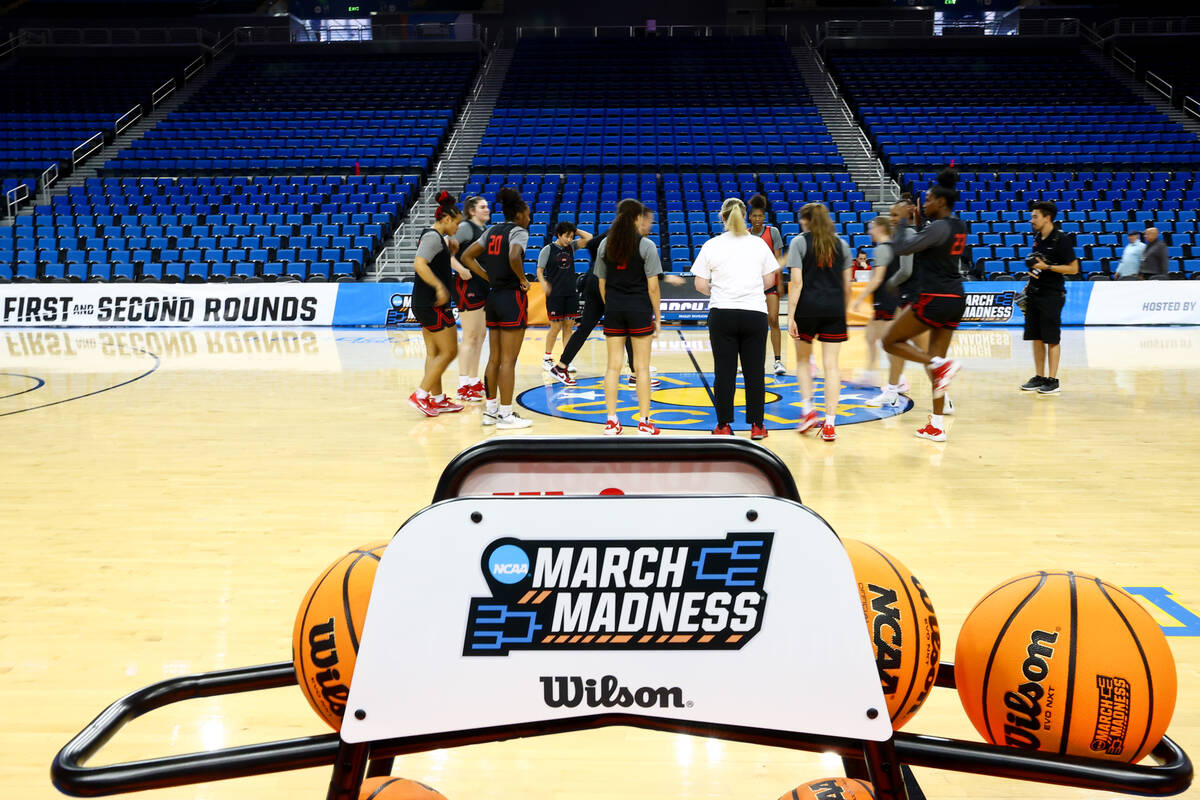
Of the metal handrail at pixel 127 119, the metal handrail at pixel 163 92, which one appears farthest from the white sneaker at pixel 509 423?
the metal handrail at pixel 163 92

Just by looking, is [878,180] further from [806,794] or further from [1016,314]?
[806,794]

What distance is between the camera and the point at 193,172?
1984cm

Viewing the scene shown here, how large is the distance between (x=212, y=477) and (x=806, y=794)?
4.63 metres

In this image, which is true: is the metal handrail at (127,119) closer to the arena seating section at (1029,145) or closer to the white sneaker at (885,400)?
the arena seating section at (1029,145)

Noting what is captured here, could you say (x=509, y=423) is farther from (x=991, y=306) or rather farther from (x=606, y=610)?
(x=991, y=306)

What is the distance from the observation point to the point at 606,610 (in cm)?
112

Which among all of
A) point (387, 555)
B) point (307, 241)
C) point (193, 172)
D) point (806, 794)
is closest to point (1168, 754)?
point (806, 794)

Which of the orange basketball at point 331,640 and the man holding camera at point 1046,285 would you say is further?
the man holding camera at point 1046,285

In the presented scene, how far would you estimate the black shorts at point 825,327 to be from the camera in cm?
620

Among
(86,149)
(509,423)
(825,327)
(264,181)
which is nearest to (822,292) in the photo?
(825,327)

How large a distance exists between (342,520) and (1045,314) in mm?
6030

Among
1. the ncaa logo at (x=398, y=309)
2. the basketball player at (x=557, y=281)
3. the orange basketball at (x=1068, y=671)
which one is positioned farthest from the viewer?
the ncaa logo at (x=398, y=309)

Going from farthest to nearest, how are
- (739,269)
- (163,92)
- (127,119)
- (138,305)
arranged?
(163,92)
(127,119)
(138,305)
(739,269)

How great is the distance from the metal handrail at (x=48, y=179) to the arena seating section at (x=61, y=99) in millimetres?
165
